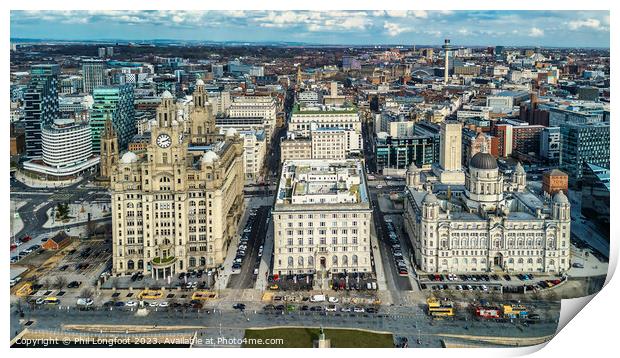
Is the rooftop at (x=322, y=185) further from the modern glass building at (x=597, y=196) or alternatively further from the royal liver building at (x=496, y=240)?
the modern glass building at (x=597, y=196)

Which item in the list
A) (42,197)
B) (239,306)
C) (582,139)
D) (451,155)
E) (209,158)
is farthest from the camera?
(582,139)

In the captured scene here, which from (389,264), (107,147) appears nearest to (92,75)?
(107,147)

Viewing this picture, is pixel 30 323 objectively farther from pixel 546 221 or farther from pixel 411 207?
pixel 546 221

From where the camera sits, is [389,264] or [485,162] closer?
[389,264]

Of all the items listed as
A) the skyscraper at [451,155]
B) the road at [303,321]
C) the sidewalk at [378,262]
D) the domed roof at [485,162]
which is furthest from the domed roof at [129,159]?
the skyscraper at [451,155]

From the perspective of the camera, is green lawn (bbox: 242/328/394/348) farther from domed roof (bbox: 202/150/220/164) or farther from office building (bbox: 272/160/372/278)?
domed roof (bbox: 202/150/220/164)

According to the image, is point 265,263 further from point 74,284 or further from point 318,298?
point 74,284

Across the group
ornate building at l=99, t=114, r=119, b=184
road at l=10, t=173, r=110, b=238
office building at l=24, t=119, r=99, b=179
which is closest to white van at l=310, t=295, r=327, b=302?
road at l=10, t=173, r=110, b=238
